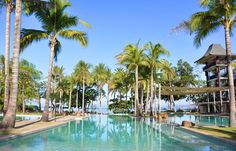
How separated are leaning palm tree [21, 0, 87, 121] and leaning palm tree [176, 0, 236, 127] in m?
8.69

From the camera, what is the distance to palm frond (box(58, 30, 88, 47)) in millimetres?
20984

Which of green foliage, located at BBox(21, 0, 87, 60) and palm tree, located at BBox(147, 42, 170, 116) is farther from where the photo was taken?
palm tree, located at BBox(147, 42, 170, 116)

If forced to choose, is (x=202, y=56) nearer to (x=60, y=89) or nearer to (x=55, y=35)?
(x=60, y=89)

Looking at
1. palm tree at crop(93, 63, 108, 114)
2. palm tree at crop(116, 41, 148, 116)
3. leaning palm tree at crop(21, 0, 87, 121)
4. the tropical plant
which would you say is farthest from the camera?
palm tree at crop(93, 63, 108, 114)

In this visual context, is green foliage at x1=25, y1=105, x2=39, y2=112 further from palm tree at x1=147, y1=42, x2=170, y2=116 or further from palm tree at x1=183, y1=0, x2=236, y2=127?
palm tree at x1=183, y1=0, x2=236, y2=127

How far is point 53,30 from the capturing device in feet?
69.0

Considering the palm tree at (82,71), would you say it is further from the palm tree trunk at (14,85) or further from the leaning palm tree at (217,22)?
the palm tree trunk at (14,85)

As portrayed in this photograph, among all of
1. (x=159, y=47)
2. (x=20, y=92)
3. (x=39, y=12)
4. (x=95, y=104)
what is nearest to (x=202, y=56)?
(x=159, y=47)

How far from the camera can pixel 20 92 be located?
41.3m

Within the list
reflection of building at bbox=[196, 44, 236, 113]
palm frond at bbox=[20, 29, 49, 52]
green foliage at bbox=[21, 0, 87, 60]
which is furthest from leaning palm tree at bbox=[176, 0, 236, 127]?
reflection of building at bbox=[196, 44, 236, 113]

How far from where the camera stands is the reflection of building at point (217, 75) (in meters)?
43.6

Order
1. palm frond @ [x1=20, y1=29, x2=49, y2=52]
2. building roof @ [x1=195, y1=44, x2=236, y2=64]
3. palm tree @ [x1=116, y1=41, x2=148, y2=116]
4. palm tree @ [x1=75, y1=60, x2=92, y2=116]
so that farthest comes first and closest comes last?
palm tree @ [x1=75, y1=60, x2=92, y2=116], building roof @ [x1=195, y1=44, x2=236, y2=64], palm tree @ [x1=116, y1=41, x2=148, y2=116], palm frond @ [x1=20, y1=29, x2=49, y2=52]

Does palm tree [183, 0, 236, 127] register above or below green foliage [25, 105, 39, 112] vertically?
above

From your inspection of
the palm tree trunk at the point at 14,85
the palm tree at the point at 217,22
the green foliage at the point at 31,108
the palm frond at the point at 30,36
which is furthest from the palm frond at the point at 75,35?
the green foliage at the point at 31,108
